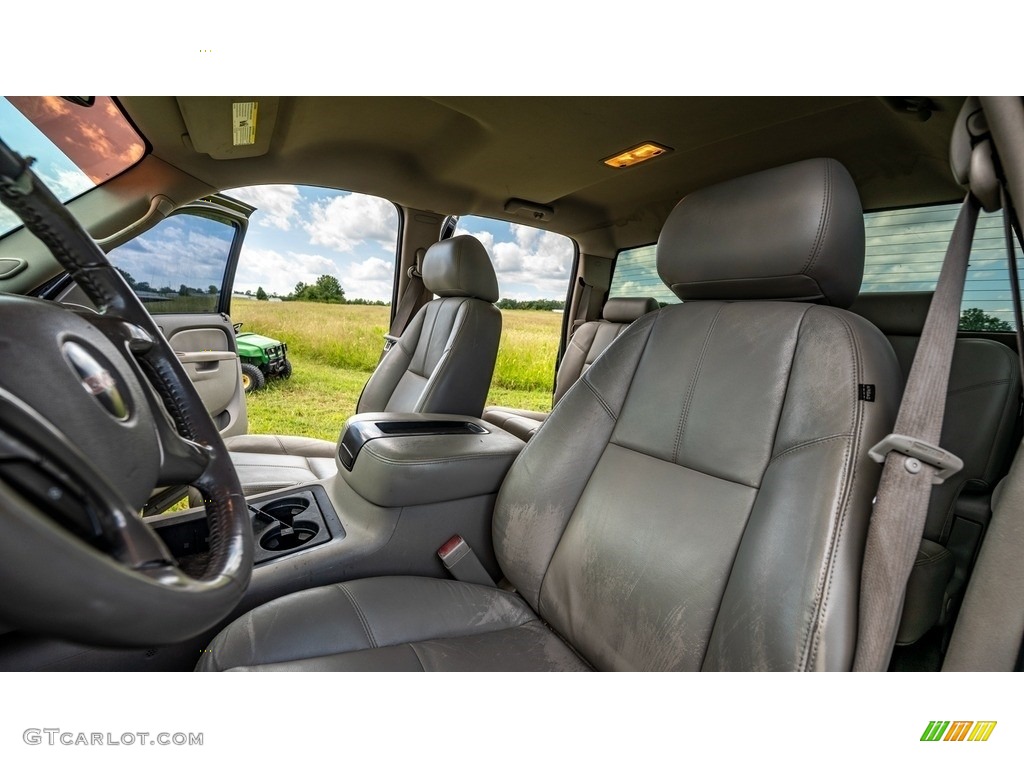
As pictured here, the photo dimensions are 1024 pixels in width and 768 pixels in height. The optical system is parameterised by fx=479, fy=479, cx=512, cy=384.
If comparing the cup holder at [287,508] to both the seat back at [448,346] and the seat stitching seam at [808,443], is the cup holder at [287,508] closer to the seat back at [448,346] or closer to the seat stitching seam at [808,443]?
the seat back at [448,346]

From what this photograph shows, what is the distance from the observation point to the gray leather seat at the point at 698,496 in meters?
0.73

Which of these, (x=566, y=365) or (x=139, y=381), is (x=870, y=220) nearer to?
(x=566, y=365)

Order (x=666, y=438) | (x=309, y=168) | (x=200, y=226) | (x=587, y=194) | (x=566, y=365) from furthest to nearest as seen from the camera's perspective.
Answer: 1. (x=566, y=365)
2. (x=587, y=194)
3. (x=200, y=226)
4. (x=309, y=168)
5. (x=666, y=438)

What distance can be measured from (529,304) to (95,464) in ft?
9.79

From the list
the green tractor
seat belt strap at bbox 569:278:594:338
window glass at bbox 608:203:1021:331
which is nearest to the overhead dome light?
window glass at bbox 608:203:1021:331

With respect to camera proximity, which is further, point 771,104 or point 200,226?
point 200,226

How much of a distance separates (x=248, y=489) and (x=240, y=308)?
Answer: 1.61 m

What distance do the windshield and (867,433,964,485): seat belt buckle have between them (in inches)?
58.2

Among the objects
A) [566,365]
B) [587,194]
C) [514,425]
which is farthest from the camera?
[566,365]

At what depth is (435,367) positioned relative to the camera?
200 cm

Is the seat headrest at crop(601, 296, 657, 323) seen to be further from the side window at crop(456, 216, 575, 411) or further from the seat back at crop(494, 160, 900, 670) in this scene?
the seat back at crop(494, 160, 900, 670)

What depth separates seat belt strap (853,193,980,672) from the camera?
657 mm

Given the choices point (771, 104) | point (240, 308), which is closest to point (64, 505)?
point (771, 104)

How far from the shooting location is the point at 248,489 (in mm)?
1623
